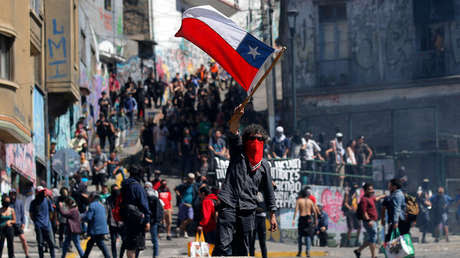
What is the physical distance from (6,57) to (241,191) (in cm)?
1409

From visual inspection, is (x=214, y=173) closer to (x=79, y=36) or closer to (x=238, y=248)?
(x=79, y=36)

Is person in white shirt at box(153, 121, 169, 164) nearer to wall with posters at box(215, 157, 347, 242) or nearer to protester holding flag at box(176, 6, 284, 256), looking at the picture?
wall with posters at box(215, 157, 347, 242)

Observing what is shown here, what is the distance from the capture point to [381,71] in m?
36.6

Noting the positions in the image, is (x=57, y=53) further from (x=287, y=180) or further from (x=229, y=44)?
(x=229, y=44)

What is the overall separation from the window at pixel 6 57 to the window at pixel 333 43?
15.8 metres

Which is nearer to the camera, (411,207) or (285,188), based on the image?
(411,207)

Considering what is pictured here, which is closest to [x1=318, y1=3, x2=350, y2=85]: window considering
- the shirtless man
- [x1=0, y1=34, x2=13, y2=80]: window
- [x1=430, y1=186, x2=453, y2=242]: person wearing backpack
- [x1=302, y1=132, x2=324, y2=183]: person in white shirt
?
[x1=302, y1=132, x2=324, y2=183]: person in white shirt

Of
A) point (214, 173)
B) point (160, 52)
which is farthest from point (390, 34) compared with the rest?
point (160, 52)

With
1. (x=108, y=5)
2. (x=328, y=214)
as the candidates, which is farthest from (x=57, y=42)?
(x=108, y=5)

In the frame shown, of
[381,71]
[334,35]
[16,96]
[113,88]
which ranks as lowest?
[16,96]

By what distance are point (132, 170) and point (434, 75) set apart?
2224 centimetres

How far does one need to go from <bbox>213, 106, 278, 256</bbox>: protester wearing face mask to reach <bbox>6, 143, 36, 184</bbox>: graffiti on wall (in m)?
14.8

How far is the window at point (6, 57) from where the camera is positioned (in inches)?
933

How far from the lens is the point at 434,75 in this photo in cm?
3512
